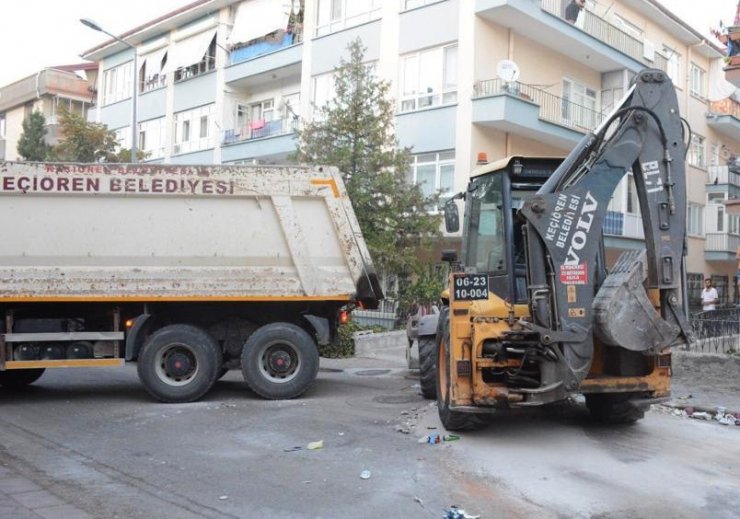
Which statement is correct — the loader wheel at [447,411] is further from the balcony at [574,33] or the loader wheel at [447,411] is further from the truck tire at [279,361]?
the balcony at [574,33]

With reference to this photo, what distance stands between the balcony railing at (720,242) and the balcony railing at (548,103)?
10370mm

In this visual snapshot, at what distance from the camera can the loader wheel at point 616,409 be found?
769 cm

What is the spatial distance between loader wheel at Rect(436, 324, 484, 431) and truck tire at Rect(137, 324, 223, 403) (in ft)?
11.2

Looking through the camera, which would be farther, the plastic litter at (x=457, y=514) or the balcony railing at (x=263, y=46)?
the balcony railing at (x=263, y=46)

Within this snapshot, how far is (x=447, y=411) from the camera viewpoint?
7418mm

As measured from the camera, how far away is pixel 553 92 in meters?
22.4

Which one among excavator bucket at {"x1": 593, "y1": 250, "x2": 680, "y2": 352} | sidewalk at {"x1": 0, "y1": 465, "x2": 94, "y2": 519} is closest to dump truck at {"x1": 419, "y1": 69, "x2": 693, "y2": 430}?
excavator bucket at {"x1": 593, "y1": 250, "x2": 680, "y2": 352}

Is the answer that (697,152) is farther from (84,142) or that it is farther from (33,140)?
(33,140)

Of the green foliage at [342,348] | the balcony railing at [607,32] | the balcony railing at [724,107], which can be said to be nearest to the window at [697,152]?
the balcony railing at [724,107]

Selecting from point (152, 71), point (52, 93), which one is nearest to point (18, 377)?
point (152, 71)

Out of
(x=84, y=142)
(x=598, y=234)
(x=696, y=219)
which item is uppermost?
(x=84, y=142)

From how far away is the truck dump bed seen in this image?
9.41 meters

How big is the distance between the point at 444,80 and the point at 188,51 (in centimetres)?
1364

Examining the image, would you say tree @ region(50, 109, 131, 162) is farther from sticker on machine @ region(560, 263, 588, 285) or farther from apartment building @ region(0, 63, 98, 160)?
sticker on machine @ region(560, 263, 588, 285)
